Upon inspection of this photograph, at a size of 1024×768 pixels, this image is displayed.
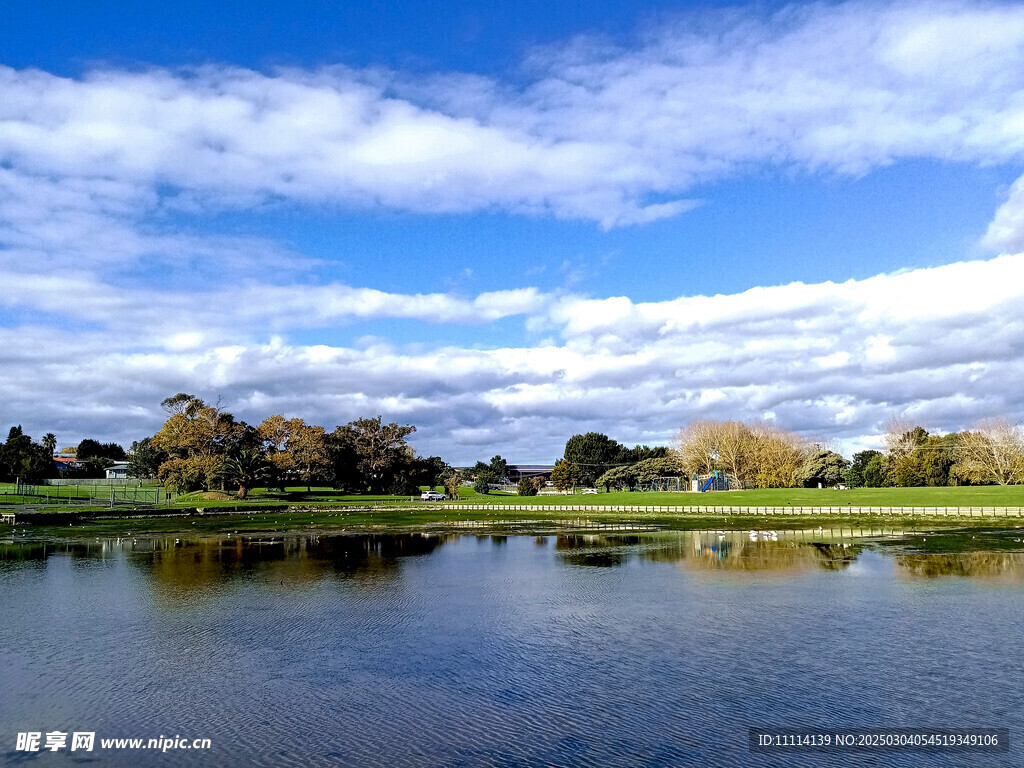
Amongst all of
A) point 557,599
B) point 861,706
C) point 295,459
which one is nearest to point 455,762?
point 861,706

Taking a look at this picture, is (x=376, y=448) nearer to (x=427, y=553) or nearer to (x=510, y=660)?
(x=427, y=553)

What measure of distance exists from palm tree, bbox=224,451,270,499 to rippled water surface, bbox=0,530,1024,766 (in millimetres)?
73254

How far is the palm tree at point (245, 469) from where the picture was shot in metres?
99.8

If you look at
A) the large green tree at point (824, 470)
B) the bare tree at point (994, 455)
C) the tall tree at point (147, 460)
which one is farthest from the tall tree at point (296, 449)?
the bare tree at point (994, 455)

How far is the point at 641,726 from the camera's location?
39.2 ft

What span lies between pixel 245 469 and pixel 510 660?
92134 mm

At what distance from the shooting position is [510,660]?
15930 mm

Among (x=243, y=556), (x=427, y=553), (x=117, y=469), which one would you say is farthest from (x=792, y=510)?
(x=117, y=469)

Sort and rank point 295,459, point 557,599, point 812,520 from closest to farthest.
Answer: point 557,599 → point 812,520 → point 295,459

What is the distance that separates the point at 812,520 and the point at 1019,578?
98.7ft

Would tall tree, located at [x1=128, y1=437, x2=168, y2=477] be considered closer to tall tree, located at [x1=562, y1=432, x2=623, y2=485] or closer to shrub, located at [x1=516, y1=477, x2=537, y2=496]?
shrub, located at [x1=516, y1=477, x2=537, y2=496]

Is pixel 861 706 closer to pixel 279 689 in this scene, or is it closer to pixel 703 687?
pixel 703 687

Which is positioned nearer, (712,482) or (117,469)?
(712,482)

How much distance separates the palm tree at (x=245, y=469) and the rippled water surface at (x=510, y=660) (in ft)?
240
